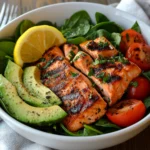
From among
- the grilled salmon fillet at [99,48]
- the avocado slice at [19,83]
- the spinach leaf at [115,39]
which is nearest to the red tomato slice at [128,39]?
the spinach leaf at [115,39]

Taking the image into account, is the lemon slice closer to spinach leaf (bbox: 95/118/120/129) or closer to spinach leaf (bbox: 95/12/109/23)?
spinach leaf (bbox: 95/12/109/23)

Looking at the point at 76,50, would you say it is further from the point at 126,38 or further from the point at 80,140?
the point at 80,140

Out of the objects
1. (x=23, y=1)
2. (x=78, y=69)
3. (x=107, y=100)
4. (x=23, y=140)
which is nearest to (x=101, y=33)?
(x=78, y=69)

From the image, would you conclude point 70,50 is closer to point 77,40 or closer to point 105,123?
point 77,40

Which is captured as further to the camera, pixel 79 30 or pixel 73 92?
pixel 79 30

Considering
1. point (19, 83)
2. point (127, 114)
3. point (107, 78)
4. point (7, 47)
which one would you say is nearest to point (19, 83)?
point (19, 83)

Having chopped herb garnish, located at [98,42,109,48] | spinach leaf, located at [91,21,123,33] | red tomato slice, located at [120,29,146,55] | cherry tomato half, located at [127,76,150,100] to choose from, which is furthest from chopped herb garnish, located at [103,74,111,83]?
spinach leaf, located at [91,21,123,33]
